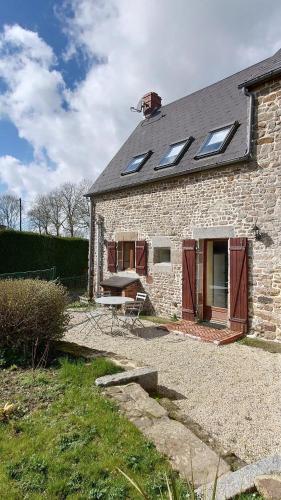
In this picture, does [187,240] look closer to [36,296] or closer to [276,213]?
[276,213]

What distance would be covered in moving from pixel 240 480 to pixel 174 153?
9025 millimetres

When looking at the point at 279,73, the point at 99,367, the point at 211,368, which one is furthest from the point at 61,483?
the point at 279,73

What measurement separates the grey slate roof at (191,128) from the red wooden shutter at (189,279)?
2049mm

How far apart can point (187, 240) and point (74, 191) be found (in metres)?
28.9

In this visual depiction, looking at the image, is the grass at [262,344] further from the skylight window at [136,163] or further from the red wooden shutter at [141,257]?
the skylight window at [136,163]

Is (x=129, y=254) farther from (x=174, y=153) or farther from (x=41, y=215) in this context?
(x=41, y=215)

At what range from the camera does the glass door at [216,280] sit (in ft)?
27.7

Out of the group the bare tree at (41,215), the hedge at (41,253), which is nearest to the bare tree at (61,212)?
the bare tree at (41,215)

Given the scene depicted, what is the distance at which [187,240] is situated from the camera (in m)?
8.91

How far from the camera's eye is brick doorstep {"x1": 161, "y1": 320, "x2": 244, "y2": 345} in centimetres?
721

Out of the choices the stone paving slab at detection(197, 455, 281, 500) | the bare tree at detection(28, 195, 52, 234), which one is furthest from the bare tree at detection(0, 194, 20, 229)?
the stone paving slab at detection(197, 455, 281, 500)

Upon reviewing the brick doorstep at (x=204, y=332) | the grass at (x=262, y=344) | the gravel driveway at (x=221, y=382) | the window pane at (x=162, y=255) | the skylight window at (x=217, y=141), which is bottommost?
the gravel driveway at (x=221, y=382)

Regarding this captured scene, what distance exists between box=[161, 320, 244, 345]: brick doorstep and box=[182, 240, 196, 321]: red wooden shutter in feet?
1.02

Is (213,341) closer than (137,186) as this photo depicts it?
Yes
